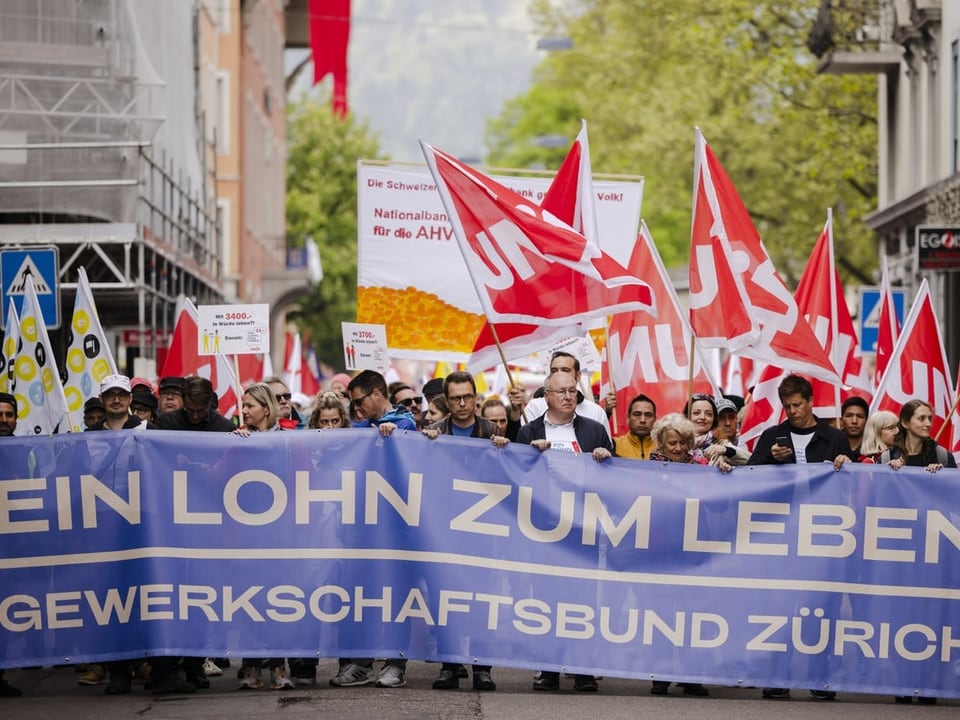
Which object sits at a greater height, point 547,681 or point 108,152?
point 108,152

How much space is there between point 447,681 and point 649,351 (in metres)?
5.12

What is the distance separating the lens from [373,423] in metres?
12.0

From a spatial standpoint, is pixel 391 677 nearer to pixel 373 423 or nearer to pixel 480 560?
pixel 480 560

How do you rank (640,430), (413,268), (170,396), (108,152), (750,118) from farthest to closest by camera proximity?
(750,118) → (108,152) → (413,268) → (170,396) → (640,430)

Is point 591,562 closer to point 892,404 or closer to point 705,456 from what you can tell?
point 705,456

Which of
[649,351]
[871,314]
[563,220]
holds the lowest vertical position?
[649,351]

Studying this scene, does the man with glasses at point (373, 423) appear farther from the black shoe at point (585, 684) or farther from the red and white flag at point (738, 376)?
the red and white flag at point (738, 376)

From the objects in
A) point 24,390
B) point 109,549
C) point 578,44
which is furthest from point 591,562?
point 578,44

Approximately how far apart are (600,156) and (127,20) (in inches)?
1088

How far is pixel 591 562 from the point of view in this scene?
11.0 metres

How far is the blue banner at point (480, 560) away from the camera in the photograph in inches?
429

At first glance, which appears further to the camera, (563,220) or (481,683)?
(563,220)

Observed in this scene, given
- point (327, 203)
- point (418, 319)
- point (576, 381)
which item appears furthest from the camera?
point (327, 203)

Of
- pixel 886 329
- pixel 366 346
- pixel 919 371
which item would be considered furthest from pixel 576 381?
pixel 886 329
